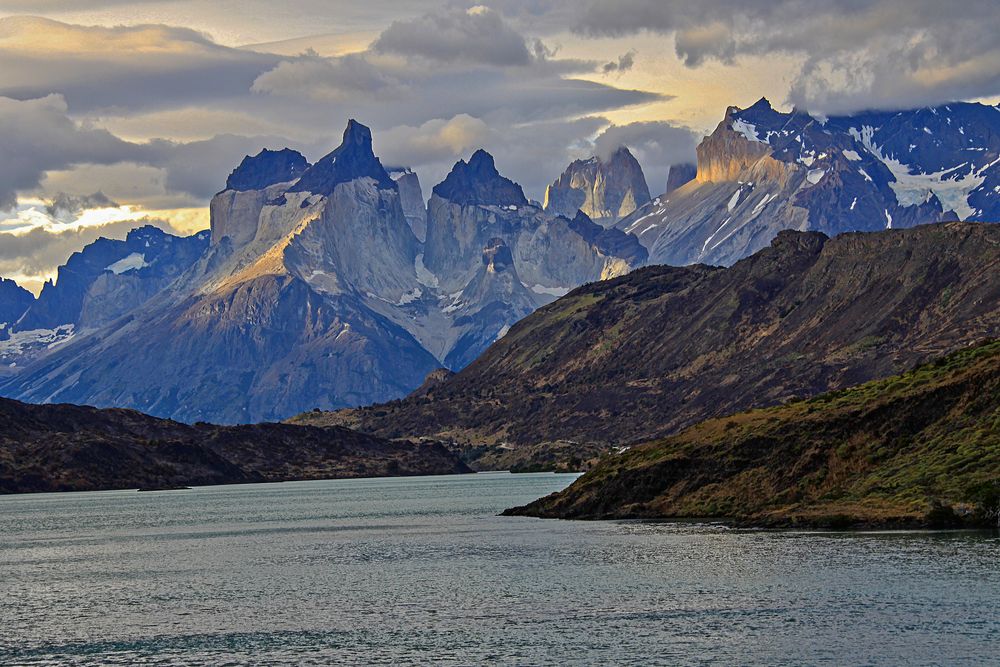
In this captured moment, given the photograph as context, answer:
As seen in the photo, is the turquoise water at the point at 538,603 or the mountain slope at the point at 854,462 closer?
the turquoise water at the point at 538,603

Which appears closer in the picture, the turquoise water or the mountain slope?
the turquoise water

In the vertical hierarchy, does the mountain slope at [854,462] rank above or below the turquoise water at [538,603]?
above

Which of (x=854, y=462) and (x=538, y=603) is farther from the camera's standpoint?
(x=854, y=462)

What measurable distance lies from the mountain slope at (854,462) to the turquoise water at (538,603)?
8658 millimetres

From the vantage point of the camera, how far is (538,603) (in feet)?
378

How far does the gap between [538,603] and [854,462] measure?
6669cm

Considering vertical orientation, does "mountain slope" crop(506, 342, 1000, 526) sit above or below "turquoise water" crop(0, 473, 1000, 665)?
above

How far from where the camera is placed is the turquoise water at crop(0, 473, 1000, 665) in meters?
94.1

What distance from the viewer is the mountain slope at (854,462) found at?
154 metres

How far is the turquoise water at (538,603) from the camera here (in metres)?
94.1

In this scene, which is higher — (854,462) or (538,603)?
(854,462)

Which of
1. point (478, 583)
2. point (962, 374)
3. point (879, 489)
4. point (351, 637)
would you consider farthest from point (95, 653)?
point (962, 374)

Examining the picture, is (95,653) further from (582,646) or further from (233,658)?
(582,646)

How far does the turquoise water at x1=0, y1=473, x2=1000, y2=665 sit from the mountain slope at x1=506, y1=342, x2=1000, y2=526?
28.4ft
